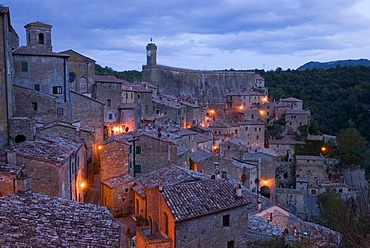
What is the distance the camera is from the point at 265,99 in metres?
70.4

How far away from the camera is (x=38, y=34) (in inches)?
1097

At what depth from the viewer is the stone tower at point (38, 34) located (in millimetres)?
27672

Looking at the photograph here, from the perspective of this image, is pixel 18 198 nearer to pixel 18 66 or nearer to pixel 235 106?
pixel 18 66

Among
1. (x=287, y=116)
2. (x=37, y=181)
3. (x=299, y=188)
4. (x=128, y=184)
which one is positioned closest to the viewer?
(x=37, y=181)

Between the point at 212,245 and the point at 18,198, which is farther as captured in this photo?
the point at 212,245

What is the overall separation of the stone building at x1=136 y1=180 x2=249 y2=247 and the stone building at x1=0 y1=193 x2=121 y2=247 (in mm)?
4157

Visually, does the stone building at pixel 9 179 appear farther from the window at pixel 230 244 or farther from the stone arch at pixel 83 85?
the stone arch at pixel 83 85

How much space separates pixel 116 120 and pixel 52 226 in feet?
88.5

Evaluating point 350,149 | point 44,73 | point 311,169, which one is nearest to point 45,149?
point 44,73

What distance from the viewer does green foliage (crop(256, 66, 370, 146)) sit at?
6756 cm

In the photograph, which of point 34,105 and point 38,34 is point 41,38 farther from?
point 34,105

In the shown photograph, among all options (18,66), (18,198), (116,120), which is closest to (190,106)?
(116,120)

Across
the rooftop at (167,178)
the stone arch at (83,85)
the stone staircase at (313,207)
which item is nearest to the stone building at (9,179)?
the rooftop at (167,178)

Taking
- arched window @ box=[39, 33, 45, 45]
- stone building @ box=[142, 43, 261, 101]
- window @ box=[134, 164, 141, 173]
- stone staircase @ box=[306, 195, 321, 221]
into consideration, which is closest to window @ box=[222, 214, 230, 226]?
window @ box=[134, 164, 141, 173]
